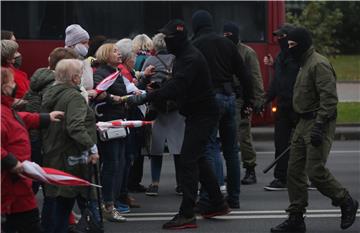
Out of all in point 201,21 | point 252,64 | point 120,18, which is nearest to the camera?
point 201,21

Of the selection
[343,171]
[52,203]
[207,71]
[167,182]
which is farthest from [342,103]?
[52,203]

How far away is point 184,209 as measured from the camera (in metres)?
8.20

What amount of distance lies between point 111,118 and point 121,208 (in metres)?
1.12

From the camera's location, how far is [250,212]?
9.08 meters

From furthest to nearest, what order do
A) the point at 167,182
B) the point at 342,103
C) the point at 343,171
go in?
the point at 342,103 → the point at 343,171 → the point at 167,182

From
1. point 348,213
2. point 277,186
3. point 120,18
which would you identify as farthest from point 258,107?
point 120,18

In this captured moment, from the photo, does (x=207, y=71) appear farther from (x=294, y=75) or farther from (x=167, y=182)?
(x=167, y=182)

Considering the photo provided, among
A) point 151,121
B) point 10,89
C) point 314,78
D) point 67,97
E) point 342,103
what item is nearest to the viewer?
point 10,89

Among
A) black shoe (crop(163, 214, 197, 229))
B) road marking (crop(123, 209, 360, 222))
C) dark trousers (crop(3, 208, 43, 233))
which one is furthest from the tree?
dark trousers (crop(3, 208, 43, 233))

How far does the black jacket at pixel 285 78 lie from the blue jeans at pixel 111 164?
8.10 ft

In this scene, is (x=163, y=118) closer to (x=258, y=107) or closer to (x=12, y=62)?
(x=258, y=107)

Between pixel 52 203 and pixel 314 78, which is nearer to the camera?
pixel 52 203

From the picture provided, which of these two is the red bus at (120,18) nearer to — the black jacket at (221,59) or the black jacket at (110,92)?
the black jacket at (221,59)

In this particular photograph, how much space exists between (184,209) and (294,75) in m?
2.69
